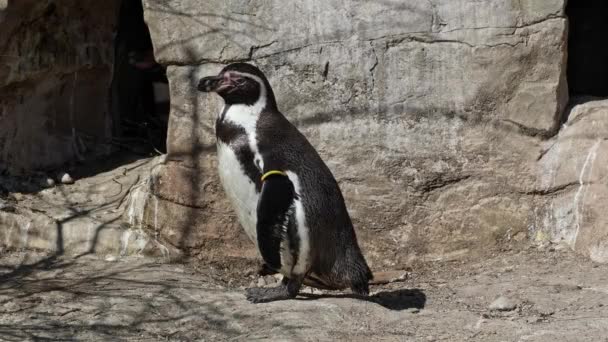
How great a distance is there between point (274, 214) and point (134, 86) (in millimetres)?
2538

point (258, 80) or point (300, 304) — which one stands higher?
point (258, 80)

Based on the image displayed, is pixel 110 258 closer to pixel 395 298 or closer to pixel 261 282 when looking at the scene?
pixel 261 282

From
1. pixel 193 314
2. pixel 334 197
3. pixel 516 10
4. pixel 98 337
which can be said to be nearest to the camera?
pixel 98 337

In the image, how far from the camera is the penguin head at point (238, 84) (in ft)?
13.4

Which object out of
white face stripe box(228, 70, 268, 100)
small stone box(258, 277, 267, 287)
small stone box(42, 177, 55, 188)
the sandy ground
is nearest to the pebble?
small stone box(42, 177, 55, 188)

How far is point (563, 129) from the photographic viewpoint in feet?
15.7

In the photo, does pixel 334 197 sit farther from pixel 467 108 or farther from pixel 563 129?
pixel 563 129

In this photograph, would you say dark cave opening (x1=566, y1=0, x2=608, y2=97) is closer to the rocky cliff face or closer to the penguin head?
the rocky cliff face

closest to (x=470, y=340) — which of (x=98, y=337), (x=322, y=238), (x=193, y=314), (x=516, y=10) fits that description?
(x=322, y=238)

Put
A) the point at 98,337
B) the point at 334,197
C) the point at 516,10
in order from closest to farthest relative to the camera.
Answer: the point at 98,337 → the point at 334,197 → the point at 516,10

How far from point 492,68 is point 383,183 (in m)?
0.71

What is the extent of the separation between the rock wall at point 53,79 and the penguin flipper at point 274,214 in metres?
1.66

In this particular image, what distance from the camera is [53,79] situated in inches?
205

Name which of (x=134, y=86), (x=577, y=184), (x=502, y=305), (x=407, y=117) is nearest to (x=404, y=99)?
(x=407, y=117)
